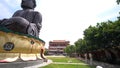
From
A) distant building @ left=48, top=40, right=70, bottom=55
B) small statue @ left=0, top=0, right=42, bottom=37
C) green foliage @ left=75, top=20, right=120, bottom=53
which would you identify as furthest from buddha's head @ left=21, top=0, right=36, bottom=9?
distant building @ left=48, top=40, right=70, bottom=55

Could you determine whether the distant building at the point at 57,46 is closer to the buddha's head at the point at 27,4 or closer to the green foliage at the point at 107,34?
the green foliage at the point at 107,34

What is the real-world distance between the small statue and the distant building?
8612 centimetres

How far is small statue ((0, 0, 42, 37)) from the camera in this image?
1555 centimetres

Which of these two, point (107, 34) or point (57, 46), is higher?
point (57, 46)

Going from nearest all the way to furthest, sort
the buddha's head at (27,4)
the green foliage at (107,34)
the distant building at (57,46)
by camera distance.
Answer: the green foliage at (107,34), the buddha's head at (27,4), the distant building at (57,46)

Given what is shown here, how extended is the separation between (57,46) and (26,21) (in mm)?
93576

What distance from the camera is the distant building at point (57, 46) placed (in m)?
107

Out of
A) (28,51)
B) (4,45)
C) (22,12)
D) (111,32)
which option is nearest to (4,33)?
(4,45)

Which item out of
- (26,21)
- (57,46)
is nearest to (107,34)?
(26,21)

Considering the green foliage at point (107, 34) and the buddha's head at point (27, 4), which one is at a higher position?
the buddha's head at point (27, 4)

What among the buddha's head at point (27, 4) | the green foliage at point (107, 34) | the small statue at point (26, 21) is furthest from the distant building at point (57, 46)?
the small statue at point (26, 21)

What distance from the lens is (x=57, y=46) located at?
360 feet

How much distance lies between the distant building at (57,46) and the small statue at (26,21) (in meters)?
86.1

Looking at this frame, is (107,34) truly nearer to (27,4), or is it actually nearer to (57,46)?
(27,4)
